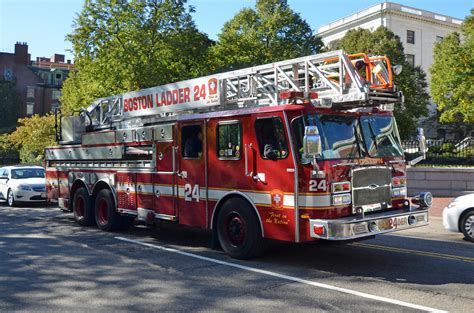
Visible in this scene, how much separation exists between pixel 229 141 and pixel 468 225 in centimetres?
548

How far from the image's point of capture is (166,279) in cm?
703

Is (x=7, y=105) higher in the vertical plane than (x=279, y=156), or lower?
higher

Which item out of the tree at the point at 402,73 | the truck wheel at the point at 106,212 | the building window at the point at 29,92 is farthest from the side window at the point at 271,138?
the building window at the point at 29,92

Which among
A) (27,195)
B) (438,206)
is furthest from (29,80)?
(438,206)

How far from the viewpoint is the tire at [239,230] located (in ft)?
25.7

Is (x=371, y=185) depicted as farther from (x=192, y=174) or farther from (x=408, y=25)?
(x=408, y=25)

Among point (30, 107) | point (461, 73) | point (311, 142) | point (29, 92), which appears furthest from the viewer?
point (30, 107)

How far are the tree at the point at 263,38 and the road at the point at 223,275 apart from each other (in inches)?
815

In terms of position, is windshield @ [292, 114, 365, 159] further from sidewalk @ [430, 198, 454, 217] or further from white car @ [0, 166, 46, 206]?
white car @ [0, 166, 46, 206]

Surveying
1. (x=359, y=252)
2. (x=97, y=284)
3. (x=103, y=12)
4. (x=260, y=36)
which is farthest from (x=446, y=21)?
(x=97, y=284)

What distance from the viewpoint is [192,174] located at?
9031 millimetres

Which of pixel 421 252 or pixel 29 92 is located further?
pixel 29 92

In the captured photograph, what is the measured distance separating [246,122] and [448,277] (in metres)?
3.75

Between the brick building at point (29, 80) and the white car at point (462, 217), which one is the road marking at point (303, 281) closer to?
the white car at point (462, 217)
